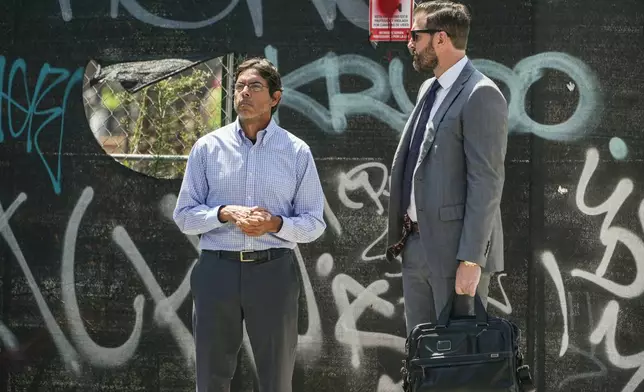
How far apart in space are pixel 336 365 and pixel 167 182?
1.40 metres

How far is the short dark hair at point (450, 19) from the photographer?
3.96 metres

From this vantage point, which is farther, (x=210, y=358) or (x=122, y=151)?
(x=122, y=151)

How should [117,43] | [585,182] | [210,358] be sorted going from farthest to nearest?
[117,43] → [585,182] → [210,358]

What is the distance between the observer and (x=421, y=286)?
3977 millimetres

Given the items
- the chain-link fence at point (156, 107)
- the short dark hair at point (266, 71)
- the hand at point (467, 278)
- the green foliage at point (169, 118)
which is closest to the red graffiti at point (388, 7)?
the chain-link fence at point (156, 107)

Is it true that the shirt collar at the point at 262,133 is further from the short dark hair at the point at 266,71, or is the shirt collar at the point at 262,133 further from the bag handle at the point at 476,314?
the bag handle at the point at 476,314

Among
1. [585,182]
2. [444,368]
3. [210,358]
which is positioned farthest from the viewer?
[585,182]

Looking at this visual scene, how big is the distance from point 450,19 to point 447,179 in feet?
2.16

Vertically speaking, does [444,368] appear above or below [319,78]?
below

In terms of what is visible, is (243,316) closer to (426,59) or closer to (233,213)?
(233,213)

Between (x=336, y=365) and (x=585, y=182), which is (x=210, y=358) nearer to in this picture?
(x=336, y=365)

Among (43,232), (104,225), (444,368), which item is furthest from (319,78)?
(444,368)

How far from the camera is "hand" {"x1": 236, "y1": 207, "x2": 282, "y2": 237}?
Answer: 3977mm

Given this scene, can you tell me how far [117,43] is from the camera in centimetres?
555
